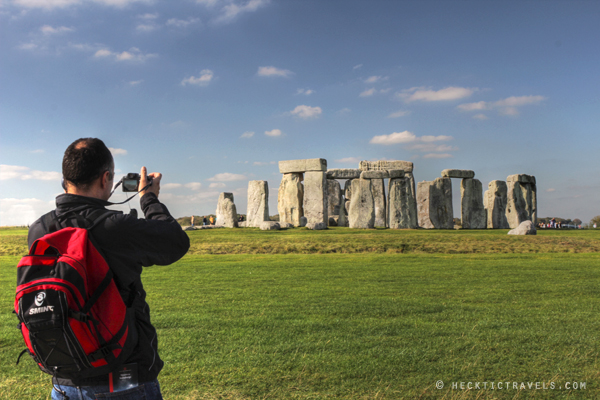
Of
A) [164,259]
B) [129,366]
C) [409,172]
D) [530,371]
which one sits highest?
[409,172]

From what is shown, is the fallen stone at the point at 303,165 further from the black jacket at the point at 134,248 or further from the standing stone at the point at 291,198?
the black jacket at the point at 134,248

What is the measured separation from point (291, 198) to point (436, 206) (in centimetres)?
817

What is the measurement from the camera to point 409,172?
93.2ft

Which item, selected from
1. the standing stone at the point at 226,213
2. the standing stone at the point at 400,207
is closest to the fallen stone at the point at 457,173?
the standing stone at the point at 400,207

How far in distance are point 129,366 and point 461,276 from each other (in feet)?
27.6

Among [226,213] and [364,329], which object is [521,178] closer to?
[226,213]

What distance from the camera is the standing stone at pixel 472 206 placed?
25469 millimetres

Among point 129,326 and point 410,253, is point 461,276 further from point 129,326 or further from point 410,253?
point 129,326

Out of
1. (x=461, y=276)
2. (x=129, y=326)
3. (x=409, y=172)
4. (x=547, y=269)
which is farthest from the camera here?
(x=409, y=172)

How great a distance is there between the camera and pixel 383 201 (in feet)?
80.0

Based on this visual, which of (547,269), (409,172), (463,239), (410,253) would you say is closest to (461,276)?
(547,269)

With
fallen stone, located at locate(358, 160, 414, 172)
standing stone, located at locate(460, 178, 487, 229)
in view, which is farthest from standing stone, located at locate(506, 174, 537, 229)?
fallen stone, located at locate(358, 160, 414, 172)

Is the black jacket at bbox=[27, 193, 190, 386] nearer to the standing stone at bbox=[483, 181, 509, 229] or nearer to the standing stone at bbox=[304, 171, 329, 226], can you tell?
the standing stone at bbox=[304, 171, 329, 226]

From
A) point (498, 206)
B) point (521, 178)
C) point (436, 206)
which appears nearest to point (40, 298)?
point (436, 206)
